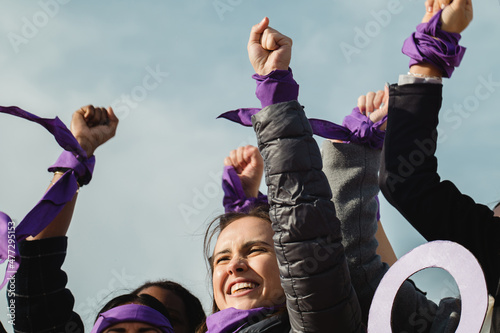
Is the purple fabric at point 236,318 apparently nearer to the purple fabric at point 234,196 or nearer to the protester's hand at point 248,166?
the purple fabric at point 234,196

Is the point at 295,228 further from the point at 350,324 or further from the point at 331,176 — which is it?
the point at 331,176

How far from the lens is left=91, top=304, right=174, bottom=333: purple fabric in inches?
108

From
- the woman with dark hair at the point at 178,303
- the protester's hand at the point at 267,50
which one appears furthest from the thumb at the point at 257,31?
the woman with dark hair at the point at 178,303

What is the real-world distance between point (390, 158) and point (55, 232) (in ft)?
5.26

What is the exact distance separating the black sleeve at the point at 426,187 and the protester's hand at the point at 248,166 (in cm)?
109

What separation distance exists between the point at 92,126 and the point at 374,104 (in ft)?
4.40

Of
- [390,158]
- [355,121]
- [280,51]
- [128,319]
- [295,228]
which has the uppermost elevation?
[280,51]

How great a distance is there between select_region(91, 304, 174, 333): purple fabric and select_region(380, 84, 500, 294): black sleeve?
1226 millimetres

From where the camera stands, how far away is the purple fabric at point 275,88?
224 cm

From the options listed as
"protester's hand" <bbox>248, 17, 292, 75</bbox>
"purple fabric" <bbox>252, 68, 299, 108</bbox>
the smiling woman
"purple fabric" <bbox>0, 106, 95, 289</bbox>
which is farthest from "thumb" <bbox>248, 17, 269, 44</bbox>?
"purple fabric" <bbox>0, 106, 95, 289</bbox>

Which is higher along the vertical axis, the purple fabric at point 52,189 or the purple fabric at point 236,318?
the purple fabric at point 52,189

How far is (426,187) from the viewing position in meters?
2.08

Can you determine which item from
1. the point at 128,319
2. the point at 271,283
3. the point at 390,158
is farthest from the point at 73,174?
the point at 390,158

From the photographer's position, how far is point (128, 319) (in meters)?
2.76
